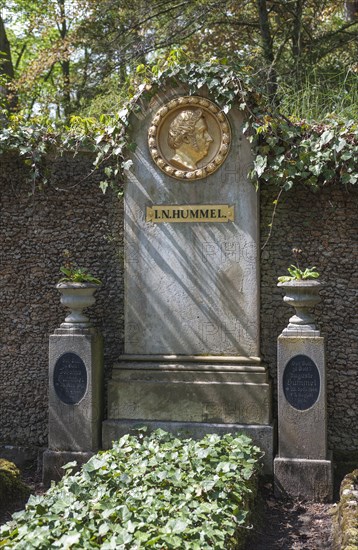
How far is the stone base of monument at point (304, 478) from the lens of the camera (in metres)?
6.59

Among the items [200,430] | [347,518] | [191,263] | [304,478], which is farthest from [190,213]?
[347,518]

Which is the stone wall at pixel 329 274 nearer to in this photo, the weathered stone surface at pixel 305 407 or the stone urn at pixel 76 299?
the weathered stone surface at pixel 305 407

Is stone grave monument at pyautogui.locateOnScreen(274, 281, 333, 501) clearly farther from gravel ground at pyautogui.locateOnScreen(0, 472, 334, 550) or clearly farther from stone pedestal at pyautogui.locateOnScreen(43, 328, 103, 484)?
stone pedestal at pyautogui.locateOnScreen(43, 328, 103, 484)

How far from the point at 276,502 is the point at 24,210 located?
4105mm

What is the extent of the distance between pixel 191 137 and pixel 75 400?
285 cm

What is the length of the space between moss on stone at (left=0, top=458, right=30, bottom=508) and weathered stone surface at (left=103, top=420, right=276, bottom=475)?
91 cm

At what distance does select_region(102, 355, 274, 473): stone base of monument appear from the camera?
7.04 metres

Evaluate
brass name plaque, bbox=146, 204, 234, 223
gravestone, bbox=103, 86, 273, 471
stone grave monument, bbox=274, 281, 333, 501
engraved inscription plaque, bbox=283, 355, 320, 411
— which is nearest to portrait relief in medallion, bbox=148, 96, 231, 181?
gravestone, bbox=103, 86, 273, 471

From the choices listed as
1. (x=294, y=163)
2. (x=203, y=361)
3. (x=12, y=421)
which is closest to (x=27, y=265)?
(x=12, y=421)

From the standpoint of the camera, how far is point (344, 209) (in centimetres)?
739

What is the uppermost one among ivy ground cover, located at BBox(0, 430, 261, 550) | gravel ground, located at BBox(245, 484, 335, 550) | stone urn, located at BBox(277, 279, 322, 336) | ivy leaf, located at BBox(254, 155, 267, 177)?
ivy leaf, located at BBox(254, 155, 267, 177)

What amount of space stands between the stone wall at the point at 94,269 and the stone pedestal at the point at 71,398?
805mm

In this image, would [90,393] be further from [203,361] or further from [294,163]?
[294,163]

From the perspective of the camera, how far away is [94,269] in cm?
795
